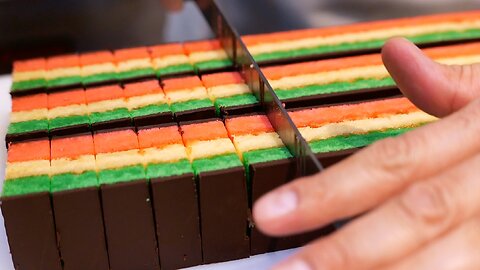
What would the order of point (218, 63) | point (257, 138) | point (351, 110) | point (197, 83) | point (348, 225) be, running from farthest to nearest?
1. point (218, 63)
2. point (197, 83)
3. point (351, 110)
4. point (257, 138)
5. point (348, 225)

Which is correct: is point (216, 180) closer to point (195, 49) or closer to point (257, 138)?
point (257, 138)

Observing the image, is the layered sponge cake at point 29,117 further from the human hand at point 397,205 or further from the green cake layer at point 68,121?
the human hand at point 397,205

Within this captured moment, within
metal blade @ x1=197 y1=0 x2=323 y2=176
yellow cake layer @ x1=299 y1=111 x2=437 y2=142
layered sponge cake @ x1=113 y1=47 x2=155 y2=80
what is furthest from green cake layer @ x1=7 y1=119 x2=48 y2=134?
yellow cake layer @ x1=299 y1=111 x2=437 y2=142

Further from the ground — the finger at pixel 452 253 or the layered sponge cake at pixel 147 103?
the layered sponge cake at pixel 147 103

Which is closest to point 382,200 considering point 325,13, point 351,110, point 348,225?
point 348,225

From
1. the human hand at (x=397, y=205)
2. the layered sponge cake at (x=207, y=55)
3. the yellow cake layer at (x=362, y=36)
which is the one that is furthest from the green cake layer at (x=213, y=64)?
the human hand at (x=397, y=205)

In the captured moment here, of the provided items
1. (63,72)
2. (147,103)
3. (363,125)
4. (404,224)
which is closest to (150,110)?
(147,103)

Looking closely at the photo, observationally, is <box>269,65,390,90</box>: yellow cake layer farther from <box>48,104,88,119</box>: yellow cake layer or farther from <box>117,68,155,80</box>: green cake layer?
<box>48,104,88,119</box>: yellow cake layer

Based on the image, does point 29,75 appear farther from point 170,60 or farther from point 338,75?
point 338,75
